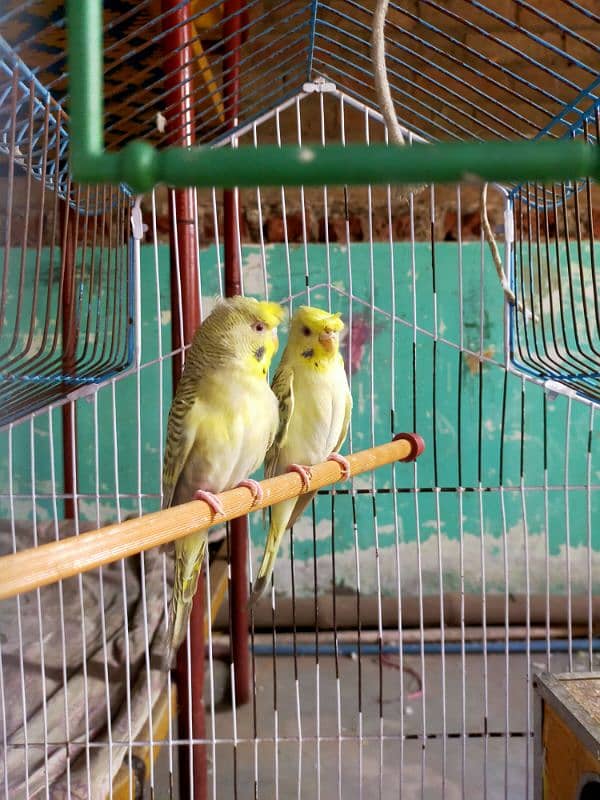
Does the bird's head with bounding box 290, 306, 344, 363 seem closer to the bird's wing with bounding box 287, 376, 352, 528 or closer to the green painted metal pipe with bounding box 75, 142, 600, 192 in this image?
the bird's wing with bounding box 287, 376, 352, 528

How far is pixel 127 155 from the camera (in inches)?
10.5

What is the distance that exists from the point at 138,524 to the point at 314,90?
98 centimetres

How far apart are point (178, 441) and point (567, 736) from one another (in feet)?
2.51

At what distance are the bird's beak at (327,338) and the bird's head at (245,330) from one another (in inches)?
5.6

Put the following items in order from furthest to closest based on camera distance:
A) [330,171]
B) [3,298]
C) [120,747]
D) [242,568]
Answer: [242,568]
[120,747]
[3,298]
[330,171]

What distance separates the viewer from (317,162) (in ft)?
0.84

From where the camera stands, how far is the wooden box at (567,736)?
1029 millimetres

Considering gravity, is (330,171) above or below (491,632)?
above

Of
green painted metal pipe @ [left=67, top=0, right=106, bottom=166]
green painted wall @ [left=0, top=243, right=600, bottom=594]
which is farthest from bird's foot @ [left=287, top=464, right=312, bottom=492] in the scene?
green painted wall @ [left=0, top=243, right=600, bottom=594]

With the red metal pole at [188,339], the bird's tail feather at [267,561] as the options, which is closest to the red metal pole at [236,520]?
the red metal pole at [188,339]

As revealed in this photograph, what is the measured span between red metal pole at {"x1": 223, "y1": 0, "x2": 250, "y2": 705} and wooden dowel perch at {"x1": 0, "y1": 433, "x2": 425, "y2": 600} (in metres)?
0.75

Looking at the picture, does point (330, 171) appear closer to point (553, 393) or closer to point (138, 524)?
point (138, 524)

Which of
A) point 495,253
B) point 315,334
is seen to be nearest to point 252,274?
point 315,334

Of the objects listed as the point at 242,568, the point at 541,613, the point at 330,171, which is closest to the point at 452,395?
the point at 541,613
